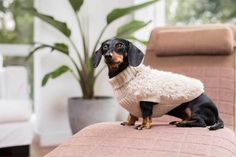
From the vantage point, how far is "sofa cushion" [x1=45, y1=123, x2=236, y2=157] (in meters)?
1.10

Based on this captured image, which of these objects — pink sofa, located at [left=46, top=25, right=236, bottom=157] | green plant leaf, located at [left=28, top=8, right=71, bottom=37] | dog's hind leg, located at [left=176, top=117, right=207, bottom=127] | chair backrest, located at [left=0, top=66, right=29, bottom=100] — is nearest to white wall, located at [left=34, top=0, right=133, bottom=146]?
chair backrest, located at [left=0, top=66, right=29, bottom=100]

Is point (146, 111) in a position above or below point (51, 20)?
below

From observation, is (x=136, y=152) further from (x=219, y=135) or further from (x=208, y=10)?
(x=208, y=10)

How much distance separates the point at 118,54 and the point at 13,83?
1750 millimetres

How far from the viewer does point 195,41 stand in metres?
2.00

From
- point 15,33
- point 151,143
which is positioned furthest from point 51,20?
point 151,143

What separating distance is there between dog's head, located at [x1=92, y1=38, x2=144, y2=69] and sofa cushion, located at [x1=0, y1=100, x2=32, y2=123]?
118 centimetres

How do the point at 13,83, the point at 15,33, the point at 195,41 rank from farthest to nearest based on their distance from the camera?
the point at 15,33 → the point at 13,83 → the point at 195,41

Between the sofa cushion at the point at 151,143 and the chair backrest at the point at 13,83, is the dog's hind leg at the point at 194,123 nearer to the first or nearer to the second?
the sofa cushion at the point at 151,143

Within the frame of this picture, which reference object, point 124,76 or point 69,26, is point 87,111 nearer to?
point 69,26

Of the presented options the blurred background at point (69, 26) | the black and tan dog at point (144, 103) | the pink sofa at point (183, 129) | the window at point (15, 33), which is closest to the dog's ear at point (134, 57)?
the black and tan dog at point (144, 103)

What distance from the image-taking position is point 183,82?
1434 mm

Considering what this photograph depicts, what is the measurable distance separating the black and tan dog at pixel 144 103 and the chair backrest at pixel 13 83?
157cm

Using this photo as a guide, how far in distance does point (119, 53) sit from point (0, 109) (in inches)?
51.4
